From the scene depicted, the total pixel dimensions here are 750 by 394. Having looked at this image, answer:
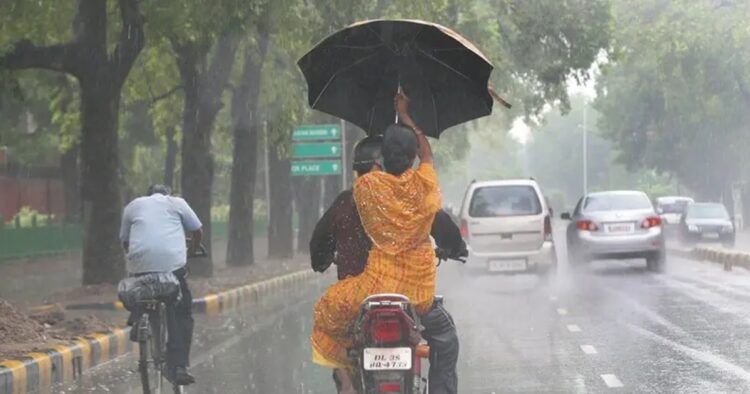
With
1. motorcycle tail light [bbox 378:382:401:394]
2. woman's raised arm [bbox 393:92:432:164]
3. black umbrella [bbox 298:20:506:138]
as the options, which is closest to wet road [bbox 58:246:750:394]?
black umbrella [bbox 298:20:506:138]

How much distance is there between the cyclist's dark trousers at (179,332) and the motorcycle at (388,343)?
146 inches

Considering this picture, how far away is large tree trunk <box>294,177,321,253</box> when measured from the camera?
35094mm

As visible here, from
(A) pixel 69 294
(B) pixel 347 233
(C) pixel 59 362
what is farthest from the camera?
(A) pixel 69 294

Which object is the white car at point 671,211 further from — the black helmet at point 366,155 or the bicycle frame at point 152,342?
the black helmet at point 366,155

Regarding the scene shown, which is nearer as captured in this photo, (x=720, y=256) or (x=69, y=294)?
(x=69, y=294)

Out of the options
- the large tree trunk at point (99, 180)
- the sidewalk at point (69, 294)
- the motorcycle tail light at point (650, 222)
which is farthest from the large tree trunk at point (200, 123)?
the motorcycle tail light at point (650, 222)

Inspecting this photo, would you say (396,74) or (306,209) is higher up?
(396,74)

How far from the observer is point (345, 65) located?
645cm

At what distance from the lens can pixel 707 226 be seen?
36.5 meters

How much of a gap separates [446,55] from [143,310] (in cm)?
356

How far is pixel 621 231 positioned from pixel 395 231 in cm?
1760

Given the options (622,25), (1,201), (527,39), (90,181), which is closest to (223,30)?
(90,181)

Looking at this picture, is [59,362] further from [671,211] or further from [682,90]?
[682,90]

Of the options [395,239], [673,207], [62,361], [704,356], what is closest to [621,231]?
[704,356]
